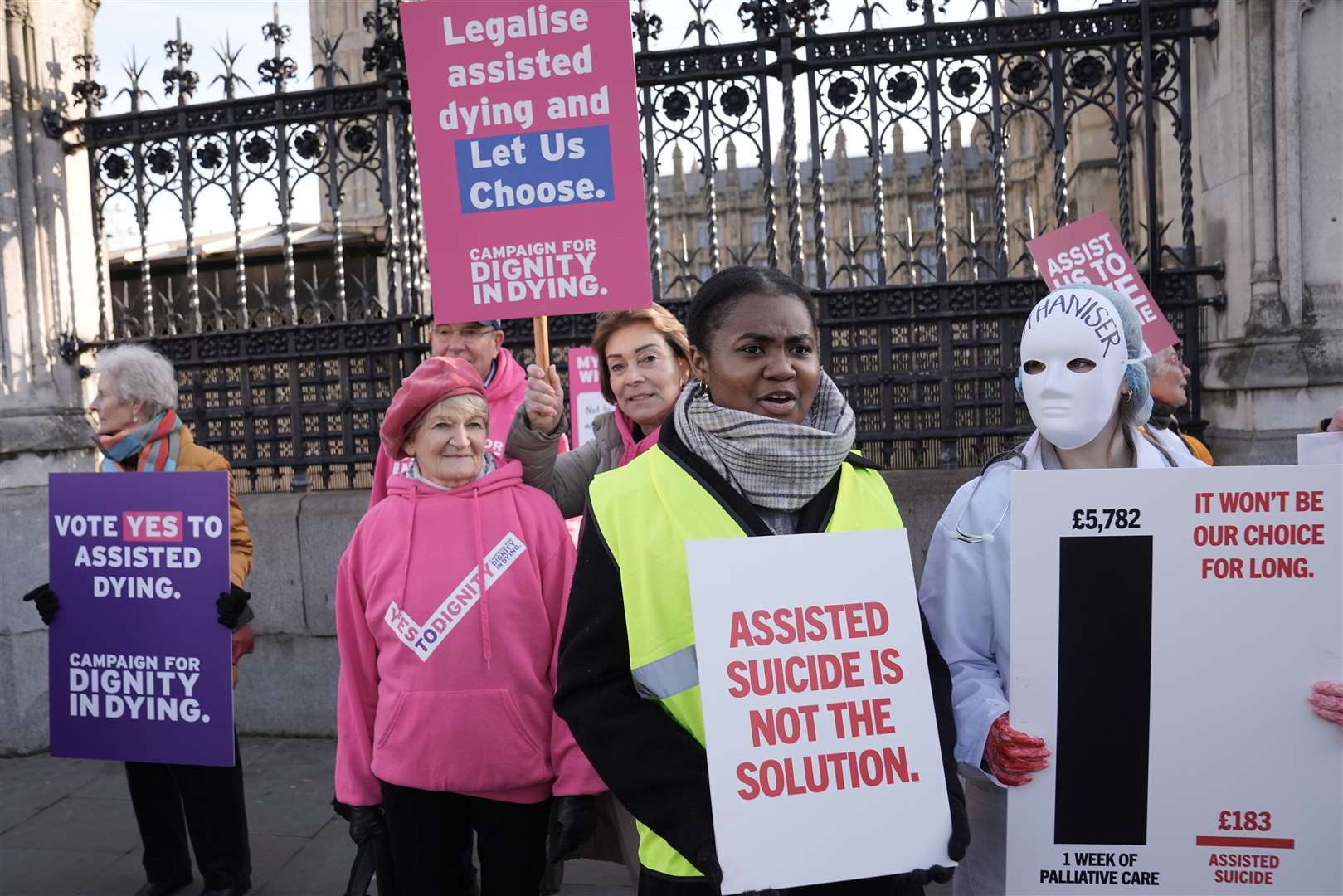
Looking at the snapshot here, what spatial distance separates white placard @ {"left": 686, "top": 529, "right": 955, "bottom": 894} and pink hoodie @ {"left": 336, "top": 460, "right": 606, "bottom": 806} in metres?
1.17

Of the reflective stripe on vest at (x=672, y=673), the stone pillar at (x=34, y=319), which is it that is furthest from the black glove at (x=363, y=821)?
the stone pillar at (x=34, y=319)

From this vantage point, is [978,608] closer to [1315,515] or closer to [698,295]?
[1315,515]

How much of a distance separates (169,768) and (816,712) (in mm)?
3226

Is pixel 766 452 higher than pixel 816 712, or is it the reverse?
pixel 766 452

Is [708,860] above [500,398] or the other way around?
the other way around

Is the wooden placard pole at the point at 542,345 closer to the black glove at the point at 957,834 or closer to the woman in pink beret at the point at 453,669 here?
the woman in pink beret at the point at 453,669

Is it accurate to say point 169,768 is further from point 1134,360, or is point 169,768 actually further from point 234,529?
point 1134,360

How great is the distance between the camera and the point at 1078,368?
238 cm

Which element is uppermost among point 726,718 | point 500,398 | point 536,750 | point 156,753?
point 500,398

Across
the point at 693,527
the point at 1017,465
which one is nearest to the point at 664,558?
the point at 693,527

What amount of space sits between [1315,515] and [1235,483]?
16cm

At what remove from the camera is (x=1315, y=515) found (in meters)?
2.02

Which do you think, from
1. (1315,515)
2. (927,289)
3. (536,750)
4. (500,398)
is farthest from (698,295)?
(927,289)

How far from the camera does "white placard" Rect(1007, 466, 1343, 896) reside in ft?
6.58
